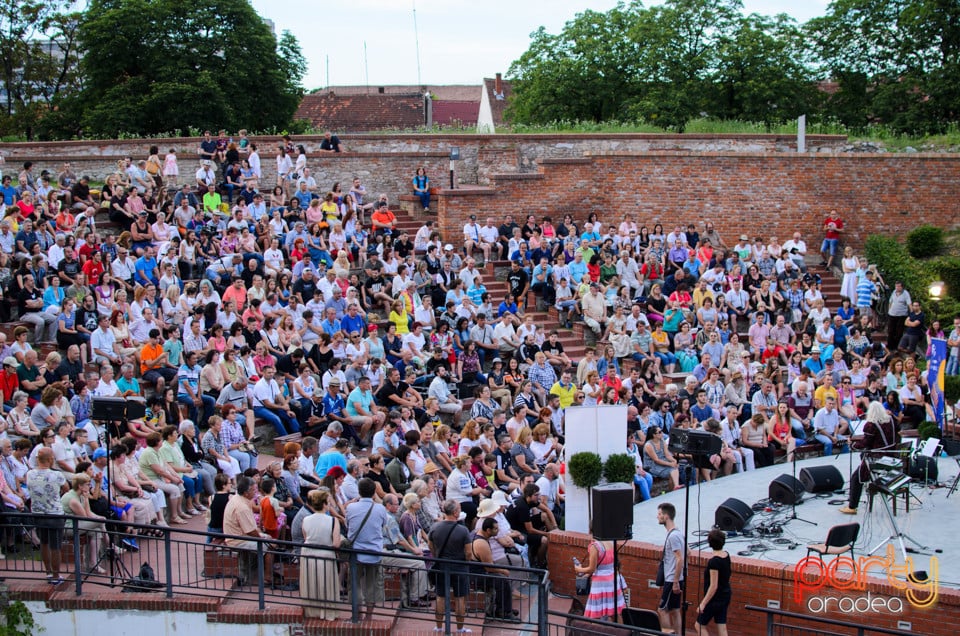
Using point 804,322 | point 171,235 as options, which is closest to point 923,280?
point 804,322

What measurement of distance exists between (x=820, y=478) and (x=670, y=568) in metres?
3.26

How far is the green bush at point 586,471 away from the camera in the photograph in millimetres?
13031

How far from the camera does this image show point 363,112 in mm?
51062

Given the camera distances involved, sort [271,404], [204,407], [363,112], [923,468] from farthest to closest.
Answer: [363,112]
[271,404]
[204,407]
[923,468]

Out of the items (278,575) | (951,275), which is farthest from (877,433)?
(278,575)

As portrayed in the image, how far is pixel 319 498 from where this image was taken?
10789mm

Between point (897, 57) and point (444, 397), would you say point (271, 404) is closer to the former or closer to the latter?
point (444, 397)

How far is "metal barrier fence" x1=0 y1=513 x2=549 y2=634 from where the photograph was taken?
1090 centimetres

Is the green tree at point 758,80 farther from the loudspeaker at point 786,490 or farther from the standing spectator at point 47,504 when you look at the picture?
the standing spectator at point 47,504

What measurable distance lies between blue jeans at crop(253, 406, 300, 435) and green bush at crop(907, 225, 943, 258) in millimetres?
14811

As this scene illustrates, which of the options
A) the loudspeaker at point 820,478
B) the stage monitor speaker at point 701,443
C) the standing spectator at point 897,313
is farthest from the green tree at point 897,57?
Result: the stage monitor speaker at point 701,443

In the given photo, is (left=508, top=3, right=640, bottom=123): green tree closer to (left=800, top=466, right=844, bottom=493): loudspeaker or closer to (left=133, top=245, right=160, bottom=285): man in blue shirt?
(left=133, top=245, right=160, bottom=285): man in blue shirt

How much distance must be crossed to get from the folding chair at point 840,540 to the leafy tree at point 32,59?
108 feet

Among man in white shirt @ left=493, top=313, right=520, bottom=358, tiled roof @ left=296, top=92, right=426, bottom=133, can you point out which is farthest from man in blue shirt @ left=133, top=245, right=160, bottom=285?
tiled roof @ left=296, top=92, right=426, bottom=133
